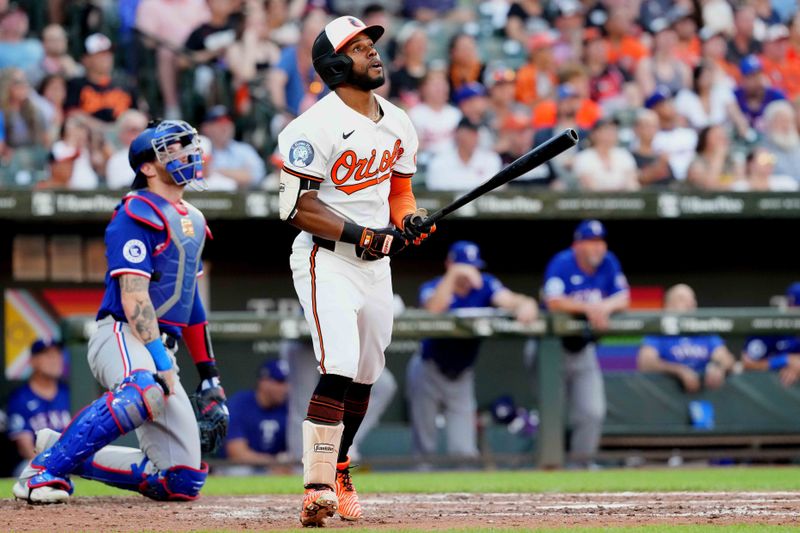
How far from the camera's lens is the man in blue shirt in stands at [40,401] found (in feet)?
28.8

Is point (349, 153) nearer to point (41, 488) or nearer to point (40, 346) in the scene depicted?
point (41, 488)

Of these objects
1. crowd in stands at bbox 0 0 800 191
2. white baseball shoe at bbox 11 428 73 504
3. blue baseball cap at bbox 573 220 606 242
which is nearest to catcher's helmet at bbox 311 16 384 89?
white baseball shoe at bbox 11 428 73 504

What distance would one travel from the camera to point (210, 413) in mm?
5844

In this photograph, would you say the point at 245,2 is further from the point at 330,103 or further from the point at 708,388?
the point at 330,103

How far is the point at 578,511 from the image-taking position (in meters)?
5.14

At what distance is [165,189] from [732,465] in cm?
488

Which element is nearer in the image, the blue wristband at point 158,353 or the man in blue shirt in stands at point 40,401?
the blue wristband at point 158,353

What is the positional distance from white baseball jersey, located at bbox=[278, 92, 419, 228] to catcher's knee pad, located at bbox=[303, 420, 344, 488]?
0.80 m

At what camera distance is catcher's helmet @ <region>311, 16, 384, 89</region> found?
488 centimetres

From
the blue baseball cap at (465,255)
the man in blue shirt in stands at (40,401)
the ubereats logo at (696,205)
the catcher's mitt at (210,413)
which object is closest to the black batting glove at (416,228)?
the catcher's mitt at (210,413)

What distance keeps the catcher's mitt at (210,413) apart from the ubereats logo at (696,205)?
16.5ft

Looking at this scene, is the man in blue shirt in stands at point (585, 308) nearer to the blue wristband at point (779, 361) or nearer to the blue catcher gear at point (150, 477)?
the blue wristband at point (779, 361)

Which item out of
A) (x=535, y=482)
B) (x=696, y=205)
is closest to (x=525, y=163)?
(x=535, y=482)

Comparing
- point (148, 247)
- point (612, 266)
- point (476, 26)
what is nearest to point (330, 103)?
point (148, 247)
